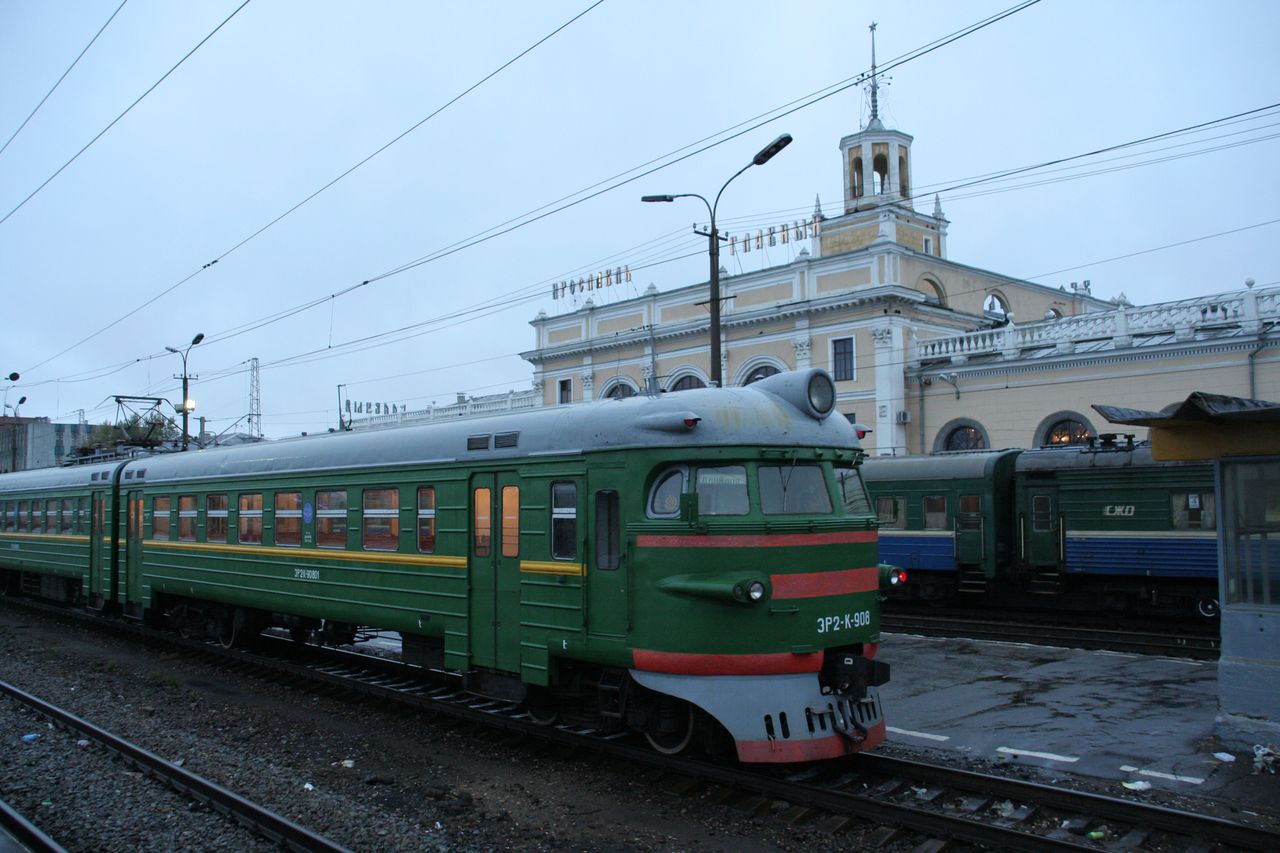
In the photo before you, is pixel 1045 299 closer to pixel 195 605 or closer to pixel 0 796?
pixel 195 605

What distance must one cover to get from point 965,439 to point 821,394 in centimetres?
3089

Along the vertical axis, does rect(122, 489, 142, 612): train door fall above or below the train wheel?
above

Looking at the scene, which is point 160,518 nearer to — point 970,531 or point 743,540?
point 743,540

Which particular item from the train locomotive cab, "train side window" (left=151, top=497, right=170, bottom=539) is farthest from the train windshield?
"train side window" (left=151, top=497, right=170, bottom=539)

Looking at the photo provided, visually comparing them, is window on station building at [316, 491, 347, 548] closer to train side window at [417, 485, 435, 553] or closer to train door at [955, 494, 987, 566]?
train side window at [417, 485, 435, 553]

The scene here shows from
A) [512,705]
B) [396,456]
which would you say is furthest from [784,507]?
[396,456]

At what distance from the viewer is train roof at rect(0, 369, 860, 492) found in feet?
27.6

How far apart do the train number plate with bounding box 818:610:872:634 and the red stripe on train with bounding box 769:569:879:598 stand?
19 cm

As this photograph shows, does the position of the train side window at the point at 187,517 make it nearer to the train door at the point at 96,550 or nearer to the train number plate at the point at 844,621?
the train door at the point at 96,550

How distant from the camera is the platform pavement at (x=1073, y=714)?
8312 millimetres

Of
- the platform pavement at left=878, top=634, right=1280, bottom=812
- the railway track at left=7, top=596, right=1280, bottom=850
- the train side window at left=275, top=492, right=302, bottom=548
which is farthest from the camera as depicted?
the train side window at left=275, top=492, right=302, bottom=548

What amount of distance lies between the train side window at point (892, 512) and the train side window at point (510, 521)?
42.6 feet

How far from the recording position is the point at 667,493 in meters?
8.41

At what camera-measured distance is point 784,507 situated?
837 centimetres
